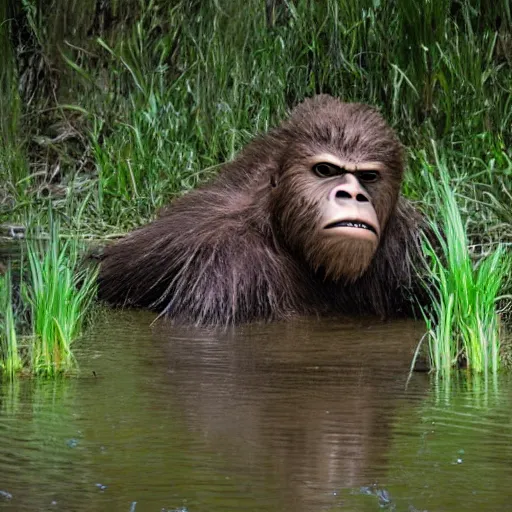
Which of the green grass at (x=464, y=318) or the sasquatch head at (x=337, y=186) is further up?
the sasquatch head at (x=337, y=186)

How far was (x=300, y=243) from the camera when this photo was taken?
710 centimetres

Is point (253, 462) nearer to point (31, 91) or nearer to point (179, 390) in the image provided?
point (179, 390)

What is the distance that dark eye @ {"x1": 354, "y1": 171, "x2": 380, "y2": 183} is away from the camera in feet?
23.3

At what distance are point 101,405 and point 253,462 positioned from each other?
2.71 feet

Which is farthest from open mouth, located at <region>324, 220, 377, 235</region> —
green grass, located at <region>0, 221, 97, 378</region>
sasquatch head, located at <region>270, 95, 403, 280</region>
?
green grass, located at <region>0, 221, 97, 378</region>

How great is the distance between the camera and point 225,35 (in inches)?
390

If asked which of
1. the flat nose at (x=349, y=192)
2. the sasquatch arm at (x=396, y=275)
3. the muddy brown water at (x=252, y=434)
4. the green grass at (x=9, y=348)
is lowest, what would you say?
the muddy brown water at (x=252, y=434)

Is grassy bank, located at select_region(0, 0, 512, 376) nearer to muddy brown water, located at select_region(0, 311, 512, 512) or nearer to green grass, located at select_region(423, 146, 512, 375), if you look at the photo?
green grass, located at select_region(423, 146, 512, 375)

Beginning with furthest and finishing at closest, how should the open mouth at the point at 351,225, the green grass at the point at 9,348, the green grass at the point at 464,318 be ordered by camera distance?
the open mouth at the point at 351,225 → the green grass at the point at 464,318 → the green grass at the point at 9,348

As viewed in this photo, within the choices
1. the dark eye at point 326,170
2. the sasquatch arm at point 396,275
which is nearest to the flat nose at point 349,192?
the dark eye at point 326,170

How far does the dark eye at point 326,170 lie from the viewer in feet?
23.2

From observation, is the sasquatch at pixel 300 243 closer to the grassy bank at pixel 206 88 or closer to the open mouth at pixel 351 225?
the open mouth at pixel 351 225

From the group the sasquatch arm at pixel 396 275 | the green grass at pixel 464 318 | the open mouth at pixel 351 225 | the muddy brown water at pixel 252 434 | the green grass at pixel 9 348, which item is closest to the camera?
the muddy brown water at pixel 252 434

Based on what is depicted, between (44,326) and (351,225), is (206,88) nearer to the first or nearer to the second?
(351,225)
